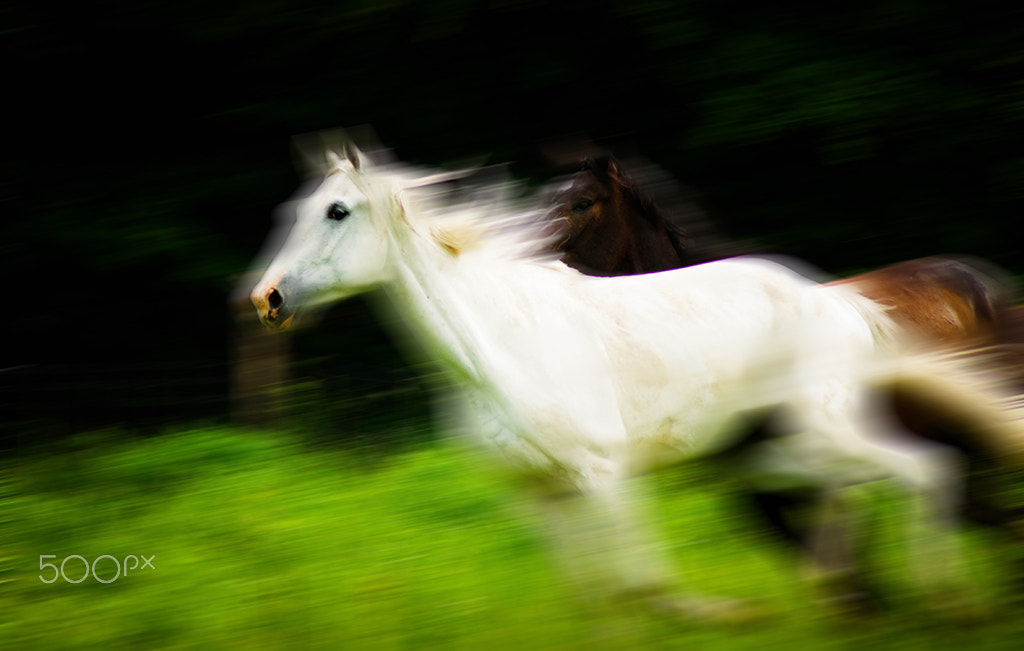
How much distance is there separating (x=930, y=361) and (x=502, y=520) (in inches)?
60.6

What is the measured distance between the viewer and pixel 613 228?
448cm

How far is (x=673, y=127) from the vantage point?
627cm

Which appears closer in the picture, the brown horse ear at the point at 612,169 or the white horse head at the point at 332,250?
the white horse head at the point at 332,250

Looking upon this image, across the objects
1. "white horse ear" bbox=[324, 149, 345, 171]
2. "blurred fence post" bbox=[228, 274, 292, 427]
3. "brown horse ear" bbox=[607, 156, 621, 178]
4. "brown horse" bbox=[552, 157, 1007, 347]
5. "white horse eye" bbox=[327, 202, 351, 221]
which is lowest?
"blurred fence post" bbox=[228, 274, 292, 427]

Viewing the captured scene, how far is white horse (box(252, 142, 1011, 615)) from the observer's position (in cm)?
270

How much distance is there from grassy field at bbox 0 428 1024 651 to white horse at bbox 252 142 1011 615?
19cm

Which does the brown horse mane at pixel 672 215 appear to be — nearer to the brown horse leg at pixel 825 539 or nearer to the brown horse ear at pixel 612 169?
the brown horse ear at pixel 612 169

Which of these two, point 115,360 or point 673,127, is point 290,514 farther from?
point 673,127

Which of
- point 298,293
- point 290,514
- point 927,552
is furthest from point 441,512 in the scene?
point 927,552

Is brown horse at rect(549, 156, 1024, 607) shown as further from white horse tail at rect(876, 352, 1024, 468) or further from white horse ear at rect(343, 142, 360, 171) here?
white horse ear at rect(343, 142, 360, 171)

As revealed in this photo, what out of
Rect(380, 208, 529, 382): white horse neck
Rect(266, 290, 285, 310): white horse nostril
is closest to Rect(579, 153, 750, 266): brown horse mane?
Rect(380, 208, 529, 382): white horse neck

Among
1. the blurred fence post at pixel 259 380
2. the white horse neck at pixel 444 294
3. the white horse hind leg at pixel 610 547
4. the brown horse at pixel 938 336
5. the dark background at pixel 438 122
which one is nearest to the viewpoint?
the white horse hind leg at pixel 610 547

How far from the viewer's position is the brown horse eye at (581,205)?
4.46 m

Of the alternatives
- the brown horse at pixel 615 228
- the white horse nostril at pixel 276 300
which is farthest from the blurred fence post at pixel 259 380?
the white horse nostril at pixel 276 300
